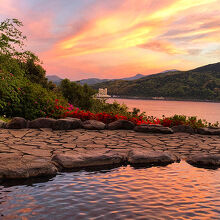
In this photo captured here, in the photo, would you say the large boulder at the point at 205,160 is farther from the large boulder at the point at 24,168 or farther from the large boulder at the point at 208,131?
the large boulder at the point at 208,131

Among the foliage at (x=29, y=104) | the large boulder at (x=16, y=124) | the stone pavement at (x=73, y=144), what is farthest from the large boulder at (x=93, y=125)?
the foliage at (x=29, y=104)

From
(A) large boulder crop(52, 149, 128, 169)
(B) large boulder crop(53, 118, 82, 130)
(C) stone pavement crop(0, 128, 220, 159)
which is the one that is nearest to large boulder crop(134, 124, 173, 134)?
(C) stone pavement crop(0, 128, 220, 159)

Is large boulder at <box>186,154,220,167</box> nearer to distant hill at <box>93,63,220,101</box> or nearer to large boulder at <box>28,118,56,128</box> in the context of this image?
large boulder at <box>28,118,56,128</box>

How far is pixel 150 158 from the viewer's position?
7.07 meters

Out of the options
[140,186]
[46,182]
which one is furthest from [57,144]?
[140,186]

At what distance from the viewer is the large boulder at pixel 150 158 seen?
22.8 ft

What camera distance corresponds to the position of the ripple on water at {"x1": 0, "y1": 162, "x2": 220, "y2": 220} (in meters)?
4.13

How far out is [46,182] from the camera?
214 inches

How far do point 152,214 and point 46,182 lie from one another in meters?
2.26

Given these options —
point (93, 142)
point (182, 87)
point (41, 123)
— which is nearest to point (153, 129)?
point (93, 142)

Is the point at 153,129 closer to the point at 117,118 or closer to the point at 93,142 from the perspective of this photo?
the point at 117,118

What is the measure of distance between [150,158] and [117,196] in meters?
2.46

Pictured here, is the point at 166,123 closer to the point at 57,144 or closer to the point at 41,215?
the point at 57,144

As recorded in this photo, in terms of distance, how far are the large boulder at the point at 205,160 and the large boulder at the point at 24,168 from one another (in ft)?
11.5
